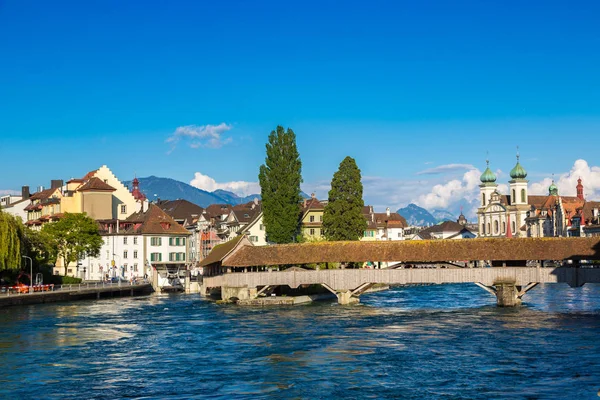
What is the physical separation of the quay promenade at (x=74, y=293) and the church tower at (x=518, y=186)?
108 meters

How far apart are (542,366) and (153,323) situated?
83.3ft

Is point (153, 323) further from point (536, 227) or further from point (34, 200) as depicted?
point (536, 227)

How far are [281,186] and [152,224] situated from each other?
22.4m

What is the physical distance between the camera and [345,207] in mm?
80938

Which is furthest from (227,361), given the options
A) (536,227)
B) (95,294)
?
(536,227)

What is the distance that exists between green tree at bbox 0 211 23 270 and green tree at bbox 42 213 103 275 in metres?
20.5

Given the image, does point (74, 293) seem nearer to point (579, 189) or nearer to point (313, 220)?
point (313, 220)

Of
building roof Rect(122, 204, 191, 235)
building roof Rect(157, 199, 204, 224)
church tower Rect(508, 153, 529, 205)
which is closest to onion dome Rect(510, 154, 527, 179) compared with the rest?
church tower Rect(508, 153, 529, 205)

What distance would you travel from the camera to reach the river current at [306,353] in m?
30.2

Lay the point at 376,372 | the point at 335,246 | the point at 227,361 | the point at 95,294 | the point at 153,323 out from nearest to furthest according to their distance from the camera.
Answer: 1. the point at 376,372
2. the point at 227,361
3. the point at 153,323
4. the point at 335,246
5. the point at 95,294

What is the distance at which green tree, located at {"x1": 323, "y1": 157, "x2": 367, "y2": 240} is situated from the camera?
8081 cm

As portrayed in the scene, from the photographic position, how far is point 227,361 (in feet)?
119

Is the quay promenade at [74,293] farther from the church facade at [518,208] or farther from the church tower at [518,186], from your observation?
the church tower at [518,186]

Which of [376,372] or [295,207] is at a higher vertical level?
[295,207]
